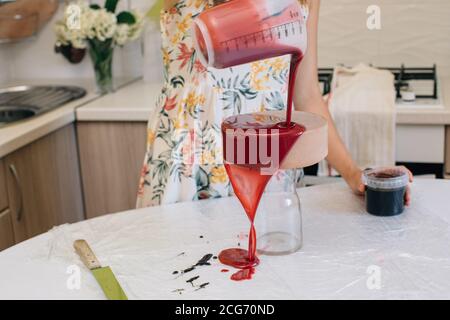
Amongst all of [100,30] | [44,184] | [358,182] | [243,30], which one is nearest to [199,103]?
[358,182]

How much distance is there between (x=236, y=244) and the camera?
1.12m

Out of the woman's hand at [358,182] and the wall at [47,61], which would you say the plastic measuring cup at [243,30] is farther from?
the wall at [47,61]

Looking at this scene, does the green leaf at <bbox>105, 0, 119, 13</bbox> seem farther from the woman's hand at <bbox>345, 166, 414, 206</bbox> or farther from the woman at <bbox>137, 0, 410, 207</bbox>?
the woman's hand at <bbox>345, 166, 414, 206</bbox>

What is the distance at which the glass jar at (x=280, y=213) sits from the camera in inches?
44.7

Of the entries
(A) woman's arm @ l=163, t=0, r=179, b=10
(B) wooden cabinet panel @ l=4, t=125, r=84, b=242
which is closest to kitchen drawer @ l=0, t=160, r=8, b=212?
(B) wooden cabinet panel @ l=4, t=125, r=84, b=242

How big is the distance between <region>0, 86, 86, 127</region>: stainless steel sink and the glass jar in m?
1.05

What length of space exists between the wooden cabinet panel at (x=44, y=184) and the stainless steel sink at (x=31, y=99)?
11 centimetres

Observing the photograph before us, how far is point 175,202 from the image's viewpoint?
141 cm

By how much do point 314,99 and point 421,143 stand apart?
64 cm

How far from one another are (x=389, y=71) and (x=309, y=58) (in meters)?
0.92

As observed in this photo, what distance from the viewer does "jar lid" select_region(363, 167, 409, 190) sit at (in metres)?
1.22

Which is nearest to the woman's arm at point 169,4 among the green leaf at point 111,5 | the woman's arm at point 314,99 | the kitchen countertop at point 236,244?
the woman's arm at point 314,99

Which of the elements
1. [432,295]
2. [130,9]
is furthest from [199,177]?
[130,9]

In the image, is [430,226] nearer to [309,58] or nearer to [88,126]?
[309,58]
